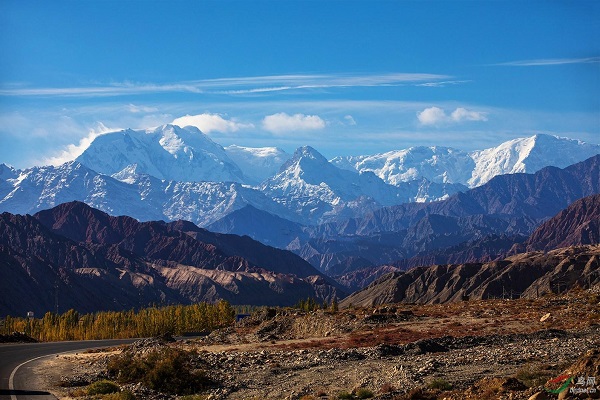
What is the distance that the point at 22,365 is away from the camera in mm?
66062

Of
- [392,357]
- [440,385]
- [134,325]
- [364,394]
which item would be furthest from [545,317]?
[134,325]

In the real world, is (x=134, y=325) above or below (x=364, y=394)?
below

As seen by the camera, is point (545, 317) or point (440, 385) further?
point (545, 317)

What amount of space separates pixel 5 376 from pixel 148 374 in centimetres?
1305

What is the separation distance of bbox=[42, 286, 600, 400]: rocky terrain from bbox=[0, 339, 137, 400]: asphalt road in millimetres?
1763

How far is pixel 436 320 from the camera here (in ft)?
272

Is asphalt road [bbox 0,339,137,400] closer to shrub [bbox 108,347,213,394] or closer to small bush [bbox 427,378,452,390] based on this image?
shrub [bbox 108,347,213,394]

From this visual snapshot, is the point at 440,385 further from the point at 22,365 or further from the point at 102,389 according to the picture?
the point at 22,365

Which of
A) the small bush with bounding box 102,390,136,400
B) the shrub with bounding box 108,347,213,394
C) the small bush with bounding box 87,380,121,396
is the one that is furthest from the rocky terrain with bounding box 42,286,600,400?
the small bush with bounding box 102,390,136,400

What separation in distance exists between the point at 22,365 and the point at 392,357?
3129 centimetres

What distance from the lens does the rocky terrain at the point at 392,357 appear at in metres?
41.0

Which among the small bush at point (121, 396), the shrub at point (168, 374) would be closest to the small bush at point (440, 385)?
the shrub at point (168, 374)

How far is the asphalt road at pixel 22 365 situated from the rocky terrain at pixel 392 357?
176 cm

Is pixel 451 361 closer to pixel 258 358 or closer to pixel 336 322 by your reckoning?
pixel 258 358
